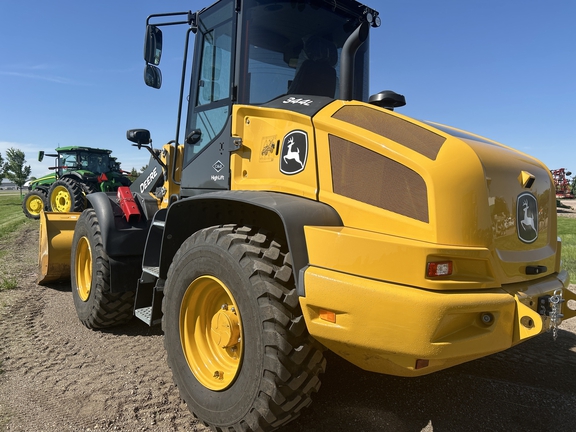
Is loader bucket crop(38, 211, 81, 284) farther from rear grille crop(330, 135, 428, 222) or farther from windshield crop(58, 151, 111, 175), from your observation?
windshield crop(58, 151, 111, 175)

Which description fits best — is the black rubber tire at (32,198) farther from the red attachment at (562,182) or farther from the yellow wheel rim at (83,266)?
the red attachment at (562,182)

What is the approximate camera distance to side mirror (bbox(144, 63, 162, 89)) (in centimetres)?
351

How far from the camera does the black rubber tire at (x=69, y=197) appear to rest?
13.7 metres

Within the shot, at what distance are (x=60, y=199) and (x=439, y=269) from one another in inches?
594

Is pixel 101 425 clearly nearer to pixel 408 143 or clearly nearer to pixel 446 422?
pixel 446 422

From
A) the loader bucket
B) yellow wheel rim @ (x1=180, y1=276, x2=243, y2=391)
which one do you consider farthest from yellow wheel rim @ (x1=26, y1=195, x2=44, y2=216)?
yellow wheel rim @ (x1=180, y1=276, x2=243, y2=391)

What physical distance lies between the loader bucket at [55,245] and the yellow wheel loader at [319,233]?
282 cm

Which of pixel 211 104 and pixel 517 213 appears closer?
pixel 517 213

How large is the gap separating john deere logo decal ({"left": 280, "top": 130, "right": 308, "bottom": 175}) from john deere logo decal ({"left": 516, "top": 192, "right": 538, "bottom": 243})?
1.23 metres

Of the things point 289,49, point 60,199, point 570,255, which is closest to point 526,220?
point 289,49

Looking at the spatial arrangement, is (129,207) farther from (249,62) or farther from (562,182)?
(562,182)

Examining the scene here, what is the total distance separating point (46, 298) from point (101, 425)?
3.36m

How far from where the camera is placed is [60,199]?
14.6 meters

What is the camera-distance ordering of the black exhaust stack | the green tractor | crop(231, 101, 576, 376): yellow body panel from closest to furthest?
crop(231, 101, 576, 376): yellow body panel < the black exhaust stack < the green tractor
